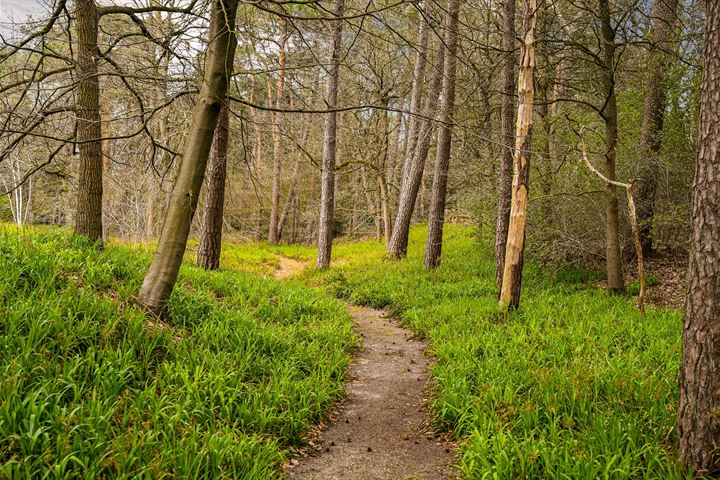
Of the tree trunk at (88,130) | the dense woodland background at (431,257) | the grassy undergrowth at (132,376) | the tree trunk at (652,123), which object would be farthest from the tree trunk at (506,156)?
the tree trunk at (88,130)

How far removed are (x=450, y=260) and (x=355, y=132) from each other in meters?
7.80

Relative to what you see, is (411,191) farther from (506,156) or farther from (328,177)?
(506,156)

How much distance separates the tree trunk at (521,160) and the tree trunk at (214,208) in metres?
5.94

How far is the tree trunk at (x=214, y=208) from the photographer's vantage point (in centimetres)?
980

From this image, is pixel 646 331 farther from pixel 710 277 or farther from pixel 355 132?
pixel 355 132

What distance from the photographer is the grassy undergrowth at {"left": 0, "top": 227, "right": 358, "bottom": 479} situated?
2947 millimetres

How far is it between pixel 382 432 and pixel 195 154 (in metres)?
3.51

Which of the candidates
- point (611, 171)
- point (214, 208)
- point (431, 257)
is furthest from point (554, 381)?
point (431, 257)

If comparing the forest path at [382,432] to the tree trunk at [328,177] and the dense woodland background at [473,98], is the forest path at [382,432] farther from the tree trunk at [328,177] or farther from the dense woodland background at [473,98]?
the tree trunk at [328,177]

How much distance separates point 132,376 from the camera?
394 centimetres

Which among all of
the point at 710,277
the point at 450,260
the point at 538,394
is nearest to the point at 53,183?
the point at 450,260

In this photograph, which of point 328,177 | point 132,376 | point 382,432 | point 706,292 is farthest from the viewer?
point 328,177

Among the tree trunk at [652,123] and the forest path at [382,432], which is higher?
the tree trunk at [652,123]

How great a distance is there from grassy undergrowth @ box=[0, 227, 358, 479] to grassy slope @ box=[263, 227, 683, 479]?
1.60 metres
